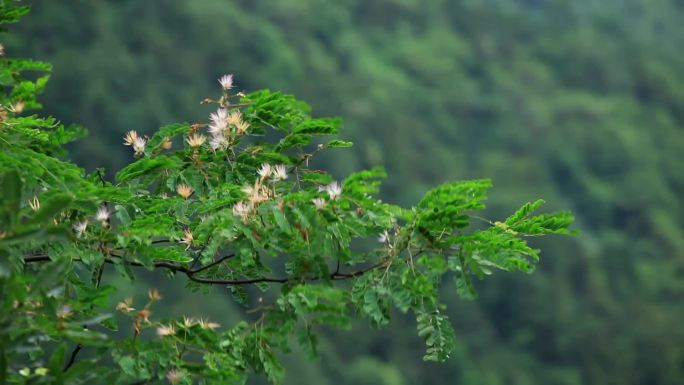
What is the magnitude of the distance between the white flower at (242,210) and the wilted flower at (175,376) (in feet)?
2.01

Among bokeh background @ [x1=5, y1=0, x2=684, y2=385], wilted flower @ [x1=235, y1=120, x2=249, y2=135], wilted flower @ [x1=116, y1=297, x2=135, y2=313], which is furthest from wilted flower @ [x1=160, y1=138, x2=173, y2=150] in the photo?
bokeh background @ [x1=5, y1=0, x2=684, y2=385]

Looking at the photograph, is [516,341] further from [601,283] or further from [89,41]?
[89,41]

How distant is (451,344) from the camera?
15.3 ft

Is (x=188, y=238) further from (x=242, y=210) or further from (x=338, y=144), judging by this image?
(x=338, y=144)

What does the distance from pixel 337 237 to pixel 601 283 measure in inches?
2689

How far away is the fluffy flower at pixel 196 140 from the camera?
16.8ft

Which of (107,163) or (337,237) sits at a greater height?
(107,163)

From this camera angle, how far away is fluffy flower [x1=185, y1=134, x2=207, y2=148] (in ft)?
16.8

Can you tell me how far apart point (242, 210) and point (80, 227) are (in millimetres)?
628

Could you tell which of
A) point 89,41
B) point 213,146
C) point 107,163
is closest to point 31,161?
point 213,146

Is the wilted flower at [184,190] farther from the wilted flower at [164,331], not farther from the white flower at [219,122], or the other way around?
the wilted flower at [164,331]

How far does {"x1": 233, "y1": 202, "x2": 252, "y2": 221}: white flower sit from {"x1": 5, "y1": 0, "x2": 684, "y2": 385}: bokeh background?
162ft

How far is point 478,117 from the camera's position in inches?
3809

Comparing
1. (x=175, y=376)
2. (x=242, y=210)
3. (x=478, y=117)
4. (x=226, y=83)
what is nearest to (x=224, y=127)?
(x=226, y=83)
